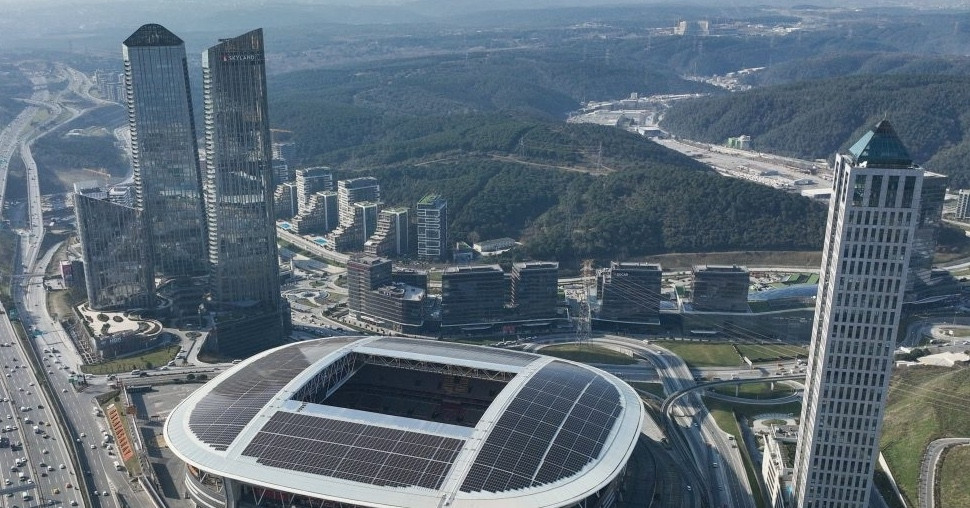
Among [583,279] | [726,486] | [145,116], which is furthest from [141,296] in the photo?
[726,486]

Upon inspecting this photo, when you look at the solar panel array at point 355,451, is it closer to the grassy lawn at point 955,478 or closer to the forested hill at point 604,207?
the grassy lawn at point 955,478

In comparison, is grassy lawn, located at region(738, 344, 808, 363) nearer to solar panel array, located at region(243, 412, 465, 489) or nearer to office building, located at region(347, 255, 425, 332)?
office building, located at region(347, 255, 425, 332)

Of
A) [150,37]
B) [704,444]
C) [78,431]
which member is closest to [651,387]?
[704,444]

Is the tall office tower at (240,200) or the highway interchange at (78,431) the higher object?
the tall office tower at (240,200)

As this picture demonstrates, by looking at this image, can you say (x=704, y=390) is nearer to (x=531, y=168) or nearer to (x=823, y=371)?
(x=823, y=371)

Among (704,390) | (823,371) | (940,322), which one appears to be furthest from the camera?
(940,322)

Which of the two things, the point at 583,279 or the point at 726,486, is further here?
the point at 583,279

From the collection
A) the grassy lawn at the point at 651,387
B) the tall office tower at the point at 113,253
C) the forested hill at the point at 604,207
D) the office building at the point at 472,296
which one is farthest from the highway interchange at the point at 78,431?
the forested hill at the point at 604,207
